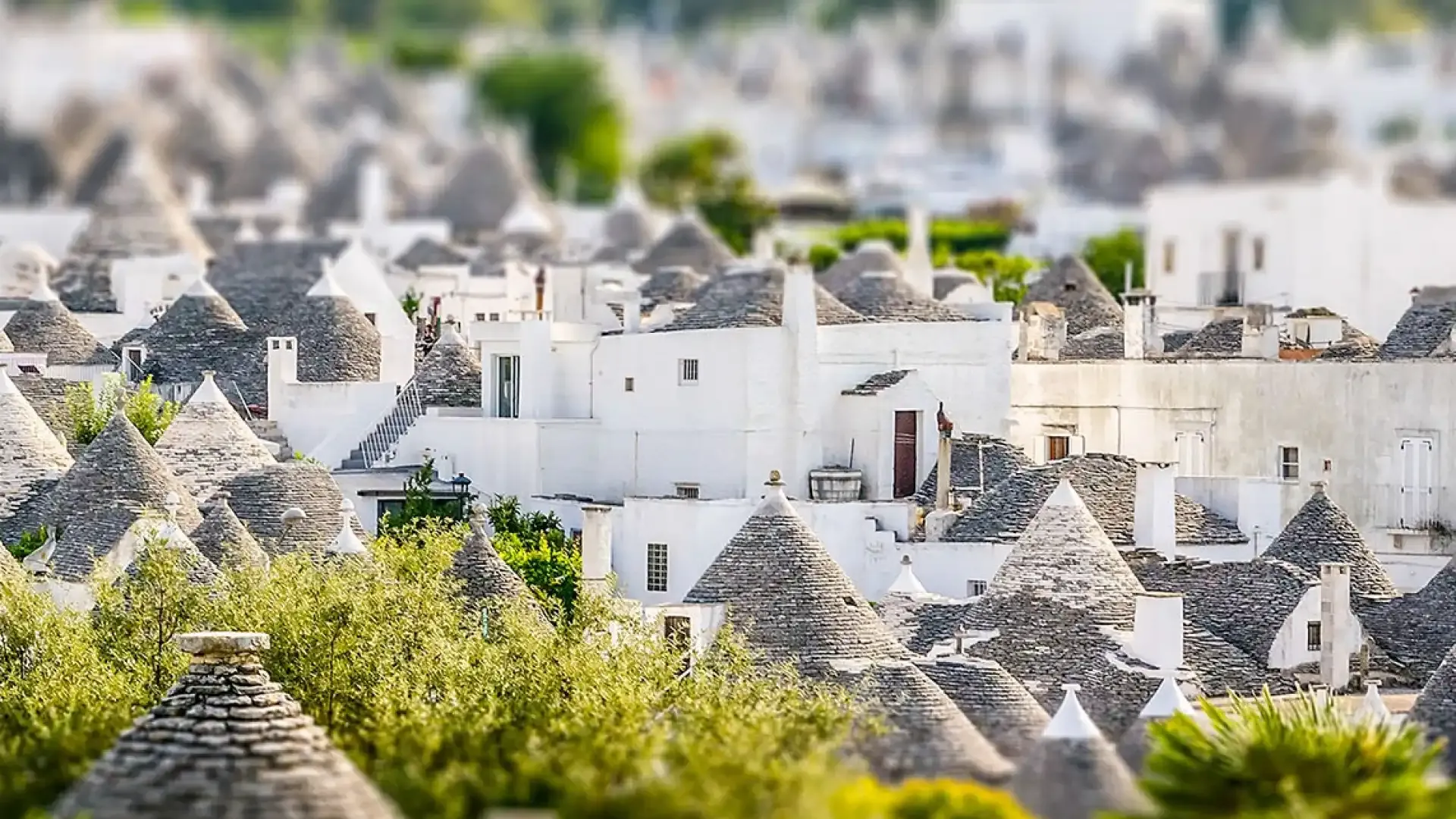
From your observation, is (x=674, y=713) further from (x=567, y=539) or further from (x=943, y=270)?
(x=943, y=270)

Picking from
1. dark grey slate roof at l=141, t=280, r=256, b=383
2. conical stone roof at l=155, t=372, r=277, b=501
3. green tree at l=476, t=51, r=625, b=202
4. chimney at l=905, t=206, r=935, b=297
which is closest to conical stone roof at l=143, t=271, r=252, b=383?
dark grey slate roof at l=141, t=280, r=256, b=383

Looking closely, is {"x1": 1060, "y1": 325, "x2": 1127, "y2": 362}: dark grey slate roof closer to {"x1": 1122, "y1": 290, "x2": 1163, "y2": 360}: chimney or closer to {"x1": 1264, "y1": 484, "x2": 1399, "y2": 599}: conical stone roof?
{"x1": 1122, "y1": 290, "x2": 1163, "y2": 360}: chimney

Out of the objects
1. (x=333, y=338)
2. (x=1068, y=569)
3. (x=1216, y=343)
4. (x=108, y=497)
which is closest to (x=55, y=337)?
(x=333, y=338)

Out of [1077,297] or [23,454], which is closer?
[23,454]

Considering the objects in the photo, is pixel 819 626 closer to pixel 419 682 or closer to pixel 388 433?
pixel 419 682

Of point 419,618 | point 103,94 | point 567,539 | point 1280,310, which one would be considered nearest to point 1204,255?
point 1280,310

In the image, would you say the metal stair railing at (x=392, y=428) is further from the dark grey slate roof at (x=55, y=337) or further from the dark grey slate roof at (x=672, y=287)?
the dark grey slate roof at (x=55, y=337)
